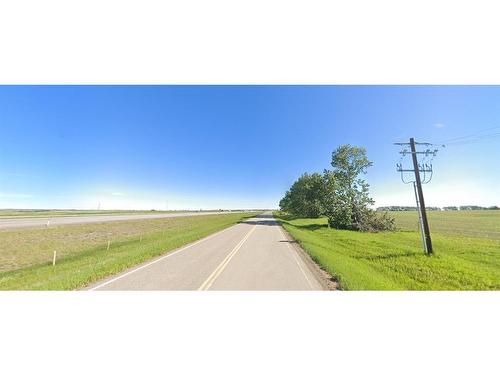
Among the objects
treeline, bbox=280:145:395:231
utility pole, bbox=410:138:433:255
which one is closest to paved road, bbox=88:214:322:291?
utility pole, bbox=410:138:433:255

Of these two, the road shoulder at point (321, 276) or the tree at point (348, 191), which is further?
the tree at point (348, 191)

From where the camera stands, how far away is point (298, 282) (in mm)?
8328

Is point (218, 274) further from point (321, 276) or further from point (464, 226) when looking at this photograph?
point (464, 226)

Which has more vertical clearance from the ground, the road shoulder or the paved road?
the paved road

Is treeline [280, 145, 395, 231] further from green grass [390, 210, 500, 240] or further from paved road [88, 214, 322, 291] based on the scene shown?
paved road [88, 214, 322, 291]

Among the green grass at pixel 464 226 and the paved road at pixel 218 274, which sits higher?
the paved road at pixel 218 274

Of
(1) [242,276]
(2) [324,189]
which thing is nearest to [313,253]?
(1) [242,276]

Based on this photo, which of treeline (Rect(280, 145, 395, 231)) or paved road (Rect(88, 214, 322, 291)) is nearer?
paved road (Rect(88, 214, 322, 291))

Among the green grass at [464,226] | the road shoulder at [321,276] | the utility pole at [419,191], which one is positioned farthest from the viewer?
the green grass at [464,226]

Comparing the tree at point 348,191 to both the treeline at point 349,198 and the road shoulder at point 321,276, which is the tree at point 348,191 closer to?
the treeline at point 349,198

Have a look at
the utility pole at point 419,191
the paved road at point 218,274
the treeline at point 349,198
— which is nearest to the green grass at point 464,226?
the treeline at point 349,198

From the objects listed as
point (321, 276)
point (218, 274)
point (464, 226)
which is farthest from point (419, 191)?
point (464, 226)

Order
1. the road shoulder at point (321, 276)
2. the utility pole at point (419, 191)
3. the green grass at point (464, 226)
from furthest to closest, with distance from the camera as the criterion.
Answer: the green grass at point (464, 226)
the utility pole at point (419, 191)
the road shoulder at point (321, 276)
